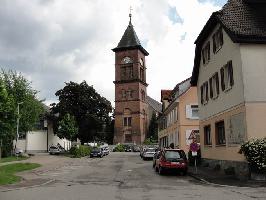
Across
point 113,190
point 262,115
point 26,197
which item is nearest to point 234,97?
point 262,115

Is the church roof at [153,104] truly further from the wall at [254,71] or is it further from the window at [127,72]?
the wall at [254,71]

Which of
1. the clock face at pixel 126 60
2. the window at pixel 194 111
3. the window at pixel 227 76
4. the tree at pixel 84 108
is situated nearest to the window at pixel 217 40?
the window at pixel 227 76

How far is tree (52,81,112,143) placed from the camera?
73812 mm

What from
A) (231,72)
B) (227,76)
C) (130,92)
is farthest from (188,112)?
(130,92)

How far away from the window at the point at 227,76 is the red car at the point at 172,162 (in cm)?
495

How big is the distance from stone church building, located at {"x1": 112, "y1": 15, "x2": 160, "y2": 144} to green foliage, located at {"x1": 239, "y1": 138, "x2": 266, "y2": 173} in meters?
75.7

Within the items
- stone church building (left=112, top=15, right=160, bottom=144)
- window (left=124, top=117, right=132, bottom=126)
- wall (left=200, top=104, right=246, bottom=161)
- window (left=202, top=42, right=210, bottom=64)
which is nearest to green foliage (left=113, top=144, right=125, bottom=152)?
stone church building (left=112, top=15, right=160, bottom=144)

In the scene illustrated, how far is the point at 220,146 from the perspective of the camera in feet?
85.3

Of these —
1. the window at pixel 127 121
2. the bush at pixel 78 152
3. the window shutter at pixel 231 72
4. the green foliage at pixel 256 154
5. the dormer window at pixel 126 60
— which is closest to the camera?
the green foliage at pixel 256 154

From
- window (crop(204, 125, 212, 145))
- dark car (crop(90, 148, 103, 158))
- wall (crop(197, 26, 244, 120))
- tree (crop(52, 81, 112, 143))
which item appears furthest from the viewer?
tree (crop(52, 81, 112, 143))

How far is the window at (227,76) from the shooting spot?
2345 cm

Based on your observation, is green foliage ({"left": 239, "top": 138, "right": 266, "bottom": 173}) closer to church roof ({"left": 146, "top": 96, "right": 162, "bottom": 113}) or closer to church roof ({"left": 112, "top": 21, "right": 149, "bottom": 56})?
church roof ({"left": 112, "top": 21, "right": 149, "bottom": 56})

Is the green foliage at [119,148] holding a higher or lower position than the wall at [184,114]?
lower

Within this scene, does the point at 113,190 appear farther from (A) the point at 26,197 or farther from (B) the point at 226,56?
(B) the point at 226,56
